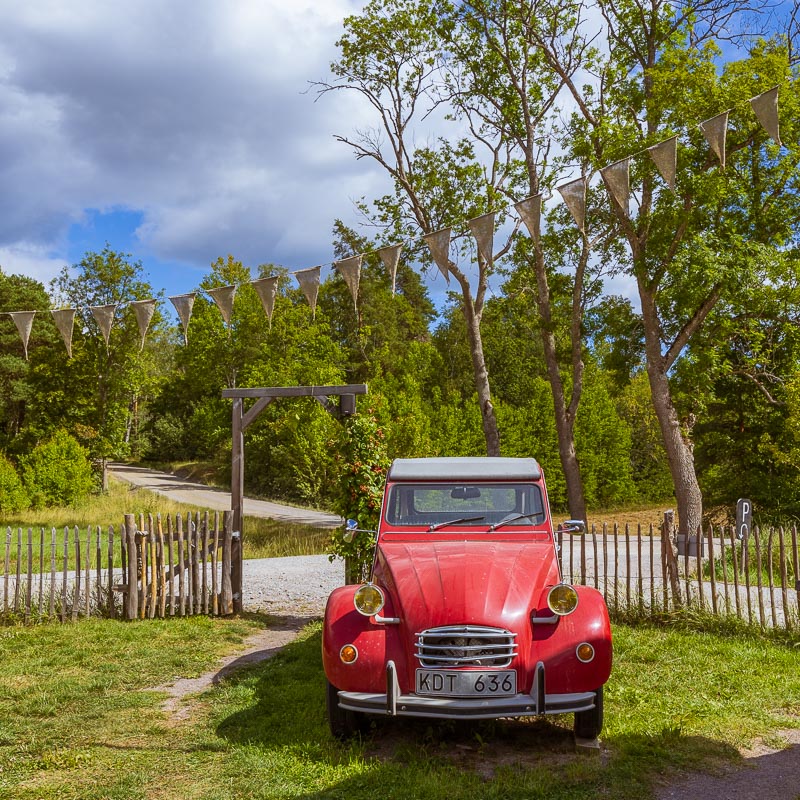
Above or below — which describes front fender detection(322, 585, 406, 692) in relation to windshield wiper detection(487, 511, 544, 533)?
below

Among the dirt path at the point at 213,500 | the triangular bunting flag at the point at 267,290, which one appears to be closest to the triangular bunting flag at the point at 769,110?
the triangular bunting flag at the point at 267,290

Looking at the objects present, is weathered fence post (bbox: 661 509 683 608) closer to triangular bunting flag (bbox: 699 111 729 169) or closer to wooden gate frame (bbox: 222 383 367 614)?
triangular bunting flag (bbox: 699 111 729 169)

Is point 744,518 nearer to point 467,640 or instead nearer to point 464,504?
point 464,504

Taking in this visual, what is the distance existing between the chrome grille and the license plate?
0.05 meters

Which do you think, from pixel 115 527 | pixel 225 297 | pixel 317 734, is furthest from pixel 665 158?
pixel 115 527

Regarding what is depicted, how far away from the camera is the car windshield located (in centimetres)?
618

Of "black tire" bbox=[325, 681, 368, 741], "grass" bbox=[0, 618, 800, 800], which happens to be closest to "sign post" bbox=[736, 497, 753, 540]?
"grass" bbox=[0, 618, 800, 800]

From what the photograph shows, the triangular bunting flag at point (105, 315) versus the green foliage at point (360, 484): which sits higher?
the triangular bunting flag at point (105, 315)

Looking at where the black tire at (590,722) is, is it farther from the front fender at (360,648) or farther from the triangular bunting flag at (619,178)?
the triangular bunting flag at (619,178)

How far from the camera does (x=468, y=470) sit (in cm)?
644

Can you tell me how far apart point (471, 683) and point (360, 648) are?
30.1 inches

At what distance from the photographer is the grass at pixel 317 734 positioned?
446 centimetres

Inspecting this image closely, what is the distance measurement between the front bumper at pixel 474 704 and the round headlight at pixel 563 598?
1.52 ft

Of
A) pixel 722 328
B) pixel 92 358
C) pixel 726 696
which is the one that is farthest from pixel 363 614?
pixel 92 358
